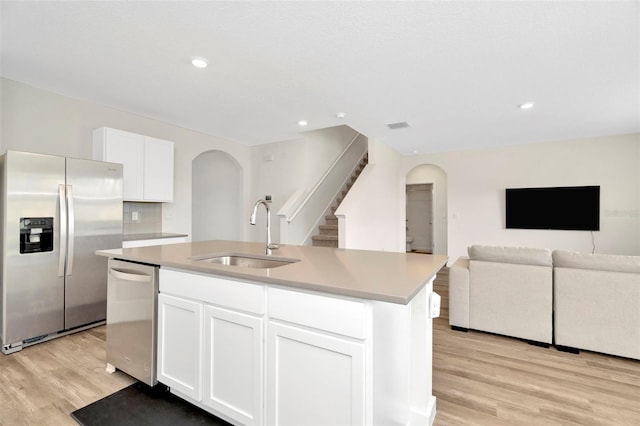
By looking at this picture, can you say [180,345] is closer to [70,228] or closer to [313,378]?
[313,378]

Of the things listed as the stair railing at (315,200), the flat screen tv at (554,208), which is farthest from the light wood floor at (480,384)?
Answer: the flat screen tv at (554,208)

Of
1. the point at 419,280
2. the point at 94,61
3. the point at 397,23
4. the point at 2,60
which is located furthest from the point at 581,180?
the point at 2,60

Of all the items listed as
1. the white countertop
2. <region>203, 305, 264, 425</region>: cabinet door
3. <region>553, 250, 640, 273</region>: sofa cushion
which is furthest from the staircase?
<region>203, 305, 264, 425</region>: cabinet door

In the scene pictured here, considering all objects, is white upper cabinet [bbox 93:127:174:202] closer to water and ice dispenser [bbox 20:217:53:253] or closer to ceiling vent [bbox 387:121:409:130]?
water and ice dispenser [bbox 20:217:53:253]

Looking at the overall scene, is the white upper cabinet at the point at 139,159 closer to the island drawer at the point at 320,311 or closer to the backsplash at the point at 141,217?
the backsplash at the point at 141,217

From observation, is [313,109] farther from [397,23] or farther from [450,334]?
[450,334]

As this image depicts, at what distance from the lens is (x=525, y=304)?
2.79m

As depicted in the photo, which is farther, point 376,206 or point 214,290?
point 376,206

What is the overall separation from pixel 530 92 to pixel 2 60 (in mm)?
4947

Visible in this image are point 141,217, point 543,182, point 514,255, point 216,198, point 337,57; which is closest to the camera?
point 337,57

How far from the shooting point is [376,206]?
5223 mm

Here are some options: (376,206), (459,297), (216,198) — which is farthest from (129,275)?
(216,198)

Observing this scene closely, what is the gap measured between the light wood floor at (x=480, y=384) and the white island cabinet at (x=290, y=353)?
0.45m

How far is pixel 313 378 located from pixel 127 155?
3.48 metres
